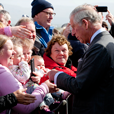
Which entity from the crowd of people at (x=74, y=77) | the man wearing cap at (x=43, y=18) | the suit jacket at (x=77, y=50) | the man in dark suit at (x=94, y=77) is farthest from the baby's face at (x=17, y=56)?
the suit jacket at (x=77, y=50)

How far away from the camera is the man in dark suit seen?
74.7 inches

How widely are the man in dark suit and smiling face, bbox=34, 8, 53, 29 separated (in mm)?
1839

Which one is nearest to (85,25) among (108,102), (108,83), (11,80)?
(108,83)

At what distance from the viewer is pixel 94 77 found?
1.89 metres

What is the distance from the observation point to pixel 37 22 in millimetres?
4012

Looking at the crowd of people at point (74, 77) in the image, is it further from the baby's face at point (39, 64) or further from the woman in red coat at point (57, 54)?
the woman in red coat at point (57, 54)

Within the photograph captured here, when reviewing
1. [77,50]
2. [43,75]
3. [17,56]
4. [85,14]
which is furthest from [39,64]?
[85,14]

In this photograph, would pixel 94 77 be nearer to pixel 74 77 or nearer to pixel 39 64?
pixel 74 77

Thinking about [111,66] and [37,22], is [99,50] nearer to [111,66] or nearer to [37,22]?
[111,66]

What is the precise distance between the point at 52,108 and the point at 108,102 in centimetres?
90

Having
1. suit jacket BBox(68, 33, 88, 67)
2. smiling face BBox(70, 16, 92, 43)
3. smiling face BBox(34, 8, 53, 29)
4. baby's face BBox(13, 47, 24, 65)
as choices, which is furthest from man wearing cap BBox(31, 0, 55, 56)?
smiling face BBox(70, 16, 92, 43)

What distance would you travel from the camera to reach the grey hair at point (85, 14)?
85.7 inches

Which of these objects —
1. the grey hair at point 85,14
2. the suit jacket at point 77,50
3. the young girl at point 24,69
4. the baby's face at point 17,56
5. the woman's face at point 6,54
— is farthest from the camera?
the suit jacket at point 77,50

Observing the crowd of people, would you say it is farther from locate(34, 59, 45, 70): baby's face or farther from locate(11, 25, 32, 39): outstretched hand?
locate(34, 59, 45, 70): baby's face
